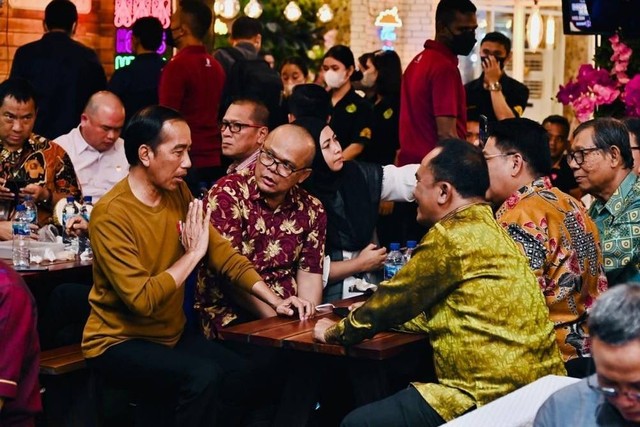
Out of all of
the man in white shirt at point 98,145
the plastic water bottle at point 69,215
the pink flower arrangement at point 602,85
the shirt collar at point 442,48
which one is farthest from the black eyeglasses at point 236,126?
the pink flower arrangement at point 602,85

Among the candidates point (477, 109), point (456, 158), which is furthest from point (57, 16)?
point (456, 158)

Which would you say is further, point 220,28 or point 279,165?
point 220,28

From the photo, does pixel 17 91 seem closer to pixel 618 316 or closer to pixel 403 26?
pixel 618 316

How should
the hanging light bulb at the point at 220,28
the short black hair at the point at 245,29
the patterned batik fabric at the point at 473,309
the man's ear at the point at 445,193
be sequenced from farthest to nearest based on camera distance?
the hanging light bulb at the point at 220,28, the short black hair at the point at 245,29, the man's ear at the point at 445,193, the patterned batik fabric at the point at 473,309

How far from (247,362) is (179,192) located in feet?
2.62

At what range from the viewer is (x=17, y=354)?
341 centimetres

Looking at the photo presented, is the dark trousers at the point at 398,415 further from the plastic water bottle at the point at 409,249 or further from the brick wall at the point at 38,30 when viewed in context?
the brick wall at the point at 38,30

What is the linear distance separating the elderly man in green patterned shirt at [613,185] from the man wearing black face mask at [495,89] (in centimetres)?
277

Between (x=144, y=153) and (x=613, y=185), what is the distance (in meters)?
2.17

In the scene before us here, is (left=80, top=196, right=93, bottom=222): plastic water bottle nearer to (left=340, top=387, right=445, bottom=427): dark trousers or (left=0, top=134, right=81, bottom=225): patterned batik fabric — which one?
(left=0, top=134, right=81, bottom=225): patterned batik fabric

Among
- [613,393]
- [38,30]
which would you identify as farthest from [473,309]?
[38,30]

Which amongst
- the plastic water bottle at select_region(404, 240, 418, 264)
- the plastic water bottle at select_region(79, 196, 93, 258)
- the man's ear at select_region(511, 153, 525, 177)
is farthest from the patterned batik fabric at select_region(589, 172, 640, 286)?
the plastic water bottle at select_region(79, 196, 93, 258)

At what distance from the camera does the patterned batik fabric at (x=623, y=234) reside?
17.1 ft

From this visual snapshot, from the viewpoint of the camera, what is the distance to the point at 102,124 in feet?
21.8
